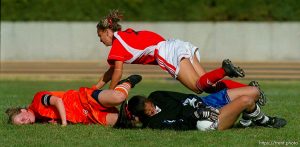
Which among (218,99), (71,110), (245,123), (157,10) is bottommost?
(71,110)

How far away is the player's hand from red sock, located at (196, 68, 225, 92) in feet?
2.03

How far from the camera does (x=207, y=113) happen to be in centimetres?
918

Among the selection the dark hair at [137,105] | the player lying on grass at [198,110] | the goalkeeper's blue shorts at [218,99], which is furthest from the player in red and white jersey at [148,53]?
the dark hair at [137,105]

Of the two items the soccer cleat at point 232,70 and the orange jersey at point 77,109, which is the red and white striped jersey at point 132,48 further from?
the soccer cleat at point 232,70

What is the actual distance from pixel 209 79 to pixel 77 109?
6.01 feet

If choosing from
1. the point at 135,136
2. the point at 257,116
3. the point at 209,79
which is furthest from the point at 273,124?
the point at 135,136

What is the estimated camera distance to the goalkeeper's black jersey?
31.3ft

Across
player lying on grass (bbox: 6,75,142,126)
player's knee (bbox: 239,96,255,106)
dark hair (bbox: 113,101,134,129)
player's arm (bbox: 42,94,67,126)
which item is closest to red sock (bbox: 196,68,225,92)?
player's knee (bbox: 239,96,255,106)

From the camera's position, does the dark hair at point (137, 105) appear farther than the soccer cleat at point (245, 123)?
No

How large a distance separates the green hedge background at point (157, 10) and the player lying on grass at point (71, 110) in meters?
17.8

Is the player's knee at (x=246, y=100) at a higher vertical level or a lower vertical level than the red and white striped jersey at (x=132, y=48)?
lower

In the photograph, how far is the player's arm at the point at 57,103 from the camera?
10133mm

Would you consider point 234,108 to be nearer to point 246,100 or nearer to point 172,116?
point 246,100

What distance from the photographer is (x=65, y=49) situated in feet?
93.5
